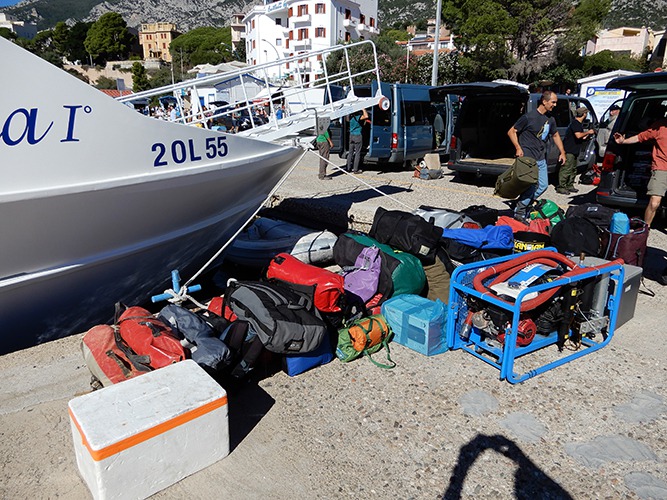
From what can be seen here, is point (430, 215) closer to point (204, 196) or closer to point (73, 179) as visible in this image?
point (204, 196)

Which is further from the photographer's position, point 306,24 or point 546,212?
point 306,24

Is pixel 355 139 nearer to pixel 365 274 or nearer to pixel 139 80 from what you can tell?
pixel 365 274

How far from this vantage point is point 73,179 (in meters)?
4.27

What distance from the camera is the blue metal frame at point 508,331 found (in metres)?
3.76

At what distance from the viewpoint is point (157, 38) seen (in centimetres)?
12594

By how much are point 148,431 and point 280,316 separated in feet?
4.48

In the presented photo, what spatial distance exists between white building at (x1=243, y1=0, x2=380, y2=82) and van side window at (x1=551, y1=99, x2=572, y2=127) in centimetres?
5365

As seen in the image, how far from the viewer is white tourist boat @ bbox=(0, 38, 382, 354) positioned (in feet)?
13.1

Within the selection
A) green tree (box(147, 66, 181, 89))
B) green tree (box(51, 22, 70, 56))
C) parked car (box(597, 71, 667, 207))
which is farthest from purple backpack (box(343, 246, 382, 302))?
green tree (box(51, 22, 70, 56))

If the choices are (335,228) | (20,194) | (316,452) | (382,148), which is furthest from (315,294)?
(382,148)

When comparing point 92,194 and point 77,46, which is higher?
point 77,46

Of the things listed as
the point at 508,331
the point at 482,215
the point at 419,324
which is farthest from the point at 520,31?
the point at 508,331

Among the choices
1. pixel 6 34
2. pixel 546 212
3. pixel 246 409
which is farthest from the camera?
pixel 6 34

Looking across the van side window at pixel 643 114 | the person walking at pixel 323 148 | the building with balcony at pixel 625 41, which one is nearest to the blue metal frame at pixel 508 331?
the van side window at pixel 643 114
